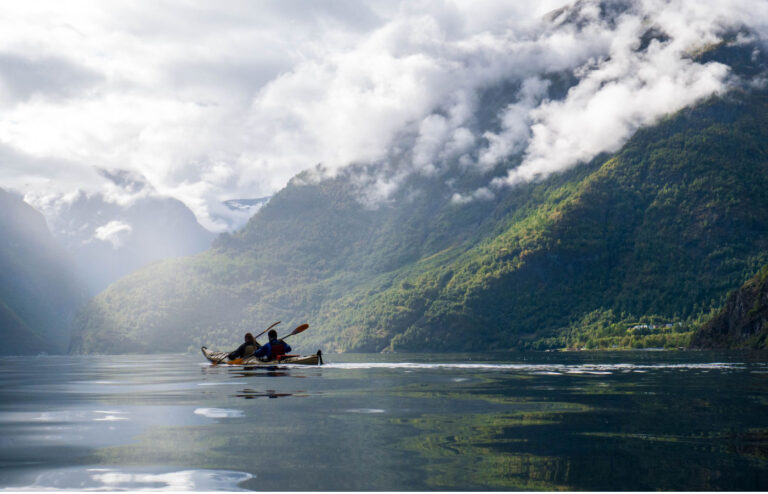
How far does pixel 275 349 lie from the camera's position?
273ft

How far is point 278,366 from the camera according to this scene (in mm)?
85000

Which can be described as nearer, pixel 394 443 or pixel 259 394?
pixel 394 443

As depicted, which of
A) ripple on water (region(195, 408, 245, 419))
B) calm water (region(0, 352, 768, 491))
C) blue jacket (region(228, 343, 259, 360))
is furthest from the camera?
blue jacket (region(228, 343, 259, 360))

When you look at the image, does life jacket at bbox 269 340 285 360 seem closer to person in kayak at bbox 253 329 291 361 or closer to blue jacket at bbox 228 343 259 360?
person in kayak at bbox 253 329 291 361

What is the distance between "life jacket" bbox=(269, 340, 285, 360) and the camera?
82.9m

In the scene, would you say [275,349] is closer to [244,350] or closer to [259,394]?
[244,350]

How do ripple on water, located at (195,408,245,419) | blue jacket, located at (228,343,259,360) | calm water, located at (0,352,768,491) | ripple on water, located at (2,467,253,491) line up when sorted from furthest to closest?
blue jacket, located at (228,343,259,360)
ripple on water, located at (195,408,245,419)
calm water, located at (0,352,768,491)
ripple on water, located at (2,467,253,491)

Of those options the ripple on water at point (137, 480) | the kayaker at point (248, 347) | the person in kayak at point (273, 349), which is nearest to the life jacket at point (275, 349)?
the person in kayak at point (273, 349)

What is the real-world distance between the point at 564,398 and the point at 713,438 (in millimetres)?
17588

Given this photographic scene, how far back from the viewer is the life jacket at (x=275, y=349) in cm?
8288

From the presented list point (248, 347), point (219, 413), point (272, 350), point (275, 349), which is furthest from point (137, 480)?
point (248, 347)

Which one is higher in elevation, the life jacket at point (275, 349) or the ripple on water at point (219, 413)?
the life jacket at point (275, 349)

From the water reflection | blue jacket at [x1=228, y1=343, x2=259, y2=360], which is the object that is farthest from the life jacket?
the water reflection

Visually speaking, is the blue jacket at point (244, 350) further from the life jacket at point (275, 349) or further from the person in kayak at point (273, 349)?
the life jacket at point (275, 349)
